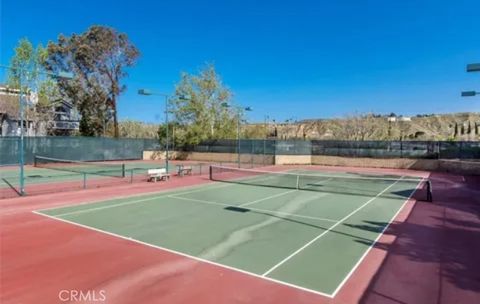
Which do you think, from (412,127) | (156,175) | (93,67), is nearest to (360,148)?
(156,175)

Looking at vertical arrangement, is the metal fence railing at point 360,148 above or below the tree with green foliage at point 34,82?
below

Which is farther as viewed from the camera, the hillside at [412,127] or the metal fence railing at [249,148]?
the hillside at [412,127]

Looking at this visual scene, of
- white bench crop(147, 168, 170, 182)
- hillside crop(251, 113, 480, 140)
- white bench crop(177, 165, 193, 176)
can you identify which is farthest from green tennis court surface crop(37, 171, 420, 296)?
hillside crop(251, 113, 480, 140)

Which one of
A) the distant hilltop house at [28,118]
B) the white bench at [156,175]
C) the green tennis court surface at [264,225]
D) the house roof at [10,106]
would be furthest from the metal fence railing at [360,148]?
the house roof at [10,106]

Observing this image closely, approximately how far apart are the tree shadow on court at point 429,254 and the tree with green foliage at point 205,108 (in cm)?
2835

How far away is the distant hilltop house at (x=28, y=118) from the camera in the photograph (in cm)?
3788

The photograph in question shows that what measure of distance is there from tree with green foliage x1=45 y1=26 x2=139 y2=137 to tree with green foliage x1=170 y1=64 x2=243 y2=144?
342 inches

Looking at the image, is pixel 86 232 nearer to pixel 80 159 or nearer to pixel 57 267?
pixel 57 267

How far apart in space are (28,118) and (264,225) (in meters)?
36.0

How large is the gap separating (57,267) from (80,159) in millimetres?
27619

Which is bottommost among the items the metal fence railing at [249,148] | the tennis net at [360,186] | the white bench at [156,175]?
the tennis net at [360,186]

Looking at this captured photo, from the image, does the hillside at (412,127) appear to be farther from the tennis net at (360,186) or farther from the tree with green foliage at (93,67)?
the tennis net at (360,186)

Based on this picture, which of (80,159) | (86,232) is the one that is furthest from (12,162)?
(86,232)

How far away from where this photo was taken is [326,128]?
3135 inches
